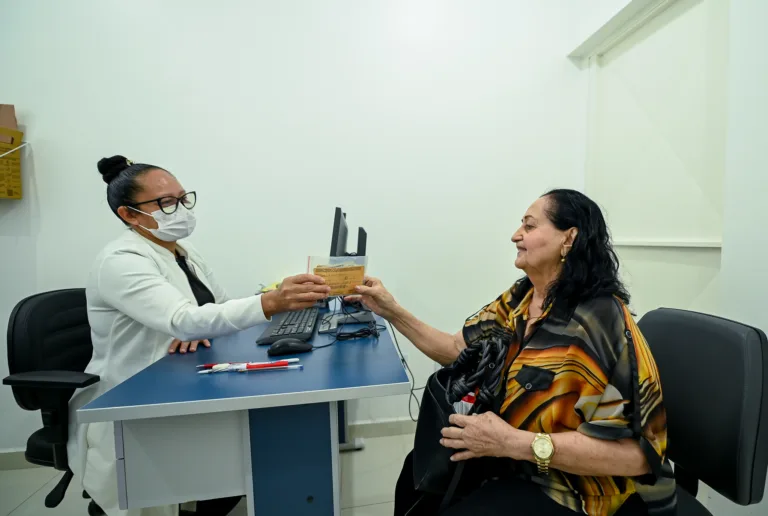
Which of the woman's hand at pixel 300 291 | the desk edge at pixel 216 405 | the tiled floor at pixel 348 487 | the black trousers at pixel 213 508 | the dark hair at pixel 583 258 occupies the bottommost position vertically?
the tiled floor at pixel 348 487

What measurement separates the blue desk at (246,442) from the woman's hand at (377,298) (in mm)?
393

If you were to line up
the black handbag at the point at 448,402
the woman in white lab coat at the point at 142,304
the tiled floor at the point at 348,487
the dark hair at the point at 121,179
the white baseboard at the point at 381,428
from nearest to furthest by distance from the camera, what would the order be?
the black handbag at the point at 448,402
the woman in white lab coat at the point at 142,304
the dark hair at the point at 121,179
the tiled floor at the point at 348,487
the white baseboard at the point at 381,428

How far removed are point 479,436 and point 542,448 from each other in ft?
0.43

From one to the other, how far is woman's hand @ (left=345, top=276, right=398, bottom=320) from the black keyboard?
0.75ft

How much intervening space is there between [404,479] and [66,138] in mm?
2325

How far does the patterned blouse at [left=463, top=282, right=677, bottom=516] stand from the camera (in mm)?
772

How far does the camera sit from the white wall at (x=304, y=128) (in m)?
1.95

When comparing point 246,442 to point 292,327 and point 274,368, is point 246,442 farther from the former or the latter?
point 292,327

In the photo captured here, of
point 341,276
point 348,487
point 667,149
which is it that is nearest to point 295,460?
point 341,276

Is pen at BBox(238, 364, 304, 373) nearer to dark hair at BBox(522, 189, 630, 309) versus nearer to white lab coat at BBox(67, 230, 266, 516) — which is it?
white lab coat at BBox(67, 230, 266, 516)

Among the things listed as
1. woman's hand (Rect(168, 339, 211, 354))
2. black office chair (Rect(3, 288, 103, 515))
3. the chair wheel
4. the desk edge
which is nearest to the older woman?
the desk edge

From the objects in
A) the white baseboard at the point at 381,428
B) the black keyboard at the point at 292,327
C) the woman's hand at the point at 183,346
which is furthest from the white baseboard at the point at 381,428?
the woman's hand at the point at 183,346

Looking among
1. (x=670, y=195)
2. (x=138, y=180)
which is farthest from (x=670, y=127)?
(x=138, y=180)

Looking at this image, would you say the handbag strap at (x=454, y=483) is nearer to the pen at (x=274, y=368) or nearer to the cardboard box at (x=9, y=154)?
the pen at (x=274, y=368)
